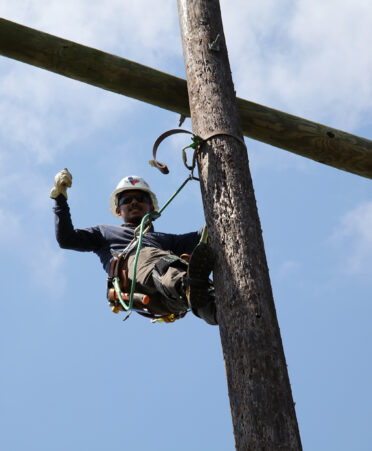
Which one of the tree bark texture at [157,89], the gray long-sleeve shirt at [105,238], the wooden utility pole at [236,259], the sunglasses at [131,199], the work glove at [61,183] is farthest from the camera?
the sunglasses at [131,199]

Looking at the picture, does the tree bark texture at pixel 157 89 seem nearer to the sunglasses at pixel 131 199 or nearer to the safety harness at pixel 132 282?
the safety harness at pixel 132 282

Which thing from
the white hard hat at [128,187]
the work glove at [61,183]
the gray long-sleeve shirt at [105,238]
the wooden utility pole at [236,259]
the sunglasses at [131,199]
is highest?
the white hard hat at [128,187]

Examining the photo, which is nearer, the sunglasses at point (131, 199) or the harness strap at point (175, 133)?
the harness strap at point (175, 133)

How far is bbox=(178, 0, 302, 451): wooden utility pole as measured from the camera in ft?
9.89

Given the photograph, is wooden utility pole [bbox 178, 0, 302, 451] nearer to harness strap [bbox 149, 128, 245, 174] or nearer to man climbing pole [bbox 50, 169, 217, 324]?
harness strap [bbox 149, 128, 245, 174]

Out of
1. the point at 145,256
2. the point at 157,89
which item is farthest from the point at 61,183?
the point at 157,89

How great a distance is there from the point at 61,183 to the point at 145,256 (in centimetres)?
86

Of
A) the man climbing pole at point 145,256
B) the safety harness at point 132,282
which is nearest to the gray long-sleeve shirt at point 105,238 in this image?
the man climbing pole at point 145,256

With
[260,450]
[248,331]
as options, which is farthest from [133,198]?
[260,450]

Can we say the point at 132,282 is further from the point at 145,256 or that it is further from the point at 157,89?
the point at 157,89

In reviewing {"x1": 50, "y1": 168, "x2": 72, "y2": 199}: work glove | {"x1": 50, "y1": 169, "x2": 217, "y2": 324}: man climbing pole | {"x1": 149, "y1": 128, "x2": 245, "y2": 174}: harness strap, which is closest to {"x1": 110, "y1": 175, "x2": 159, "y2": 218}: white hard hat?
{"x1": 50, "y1": 169, "x2": 217, "y2": 324}: man climbing pole

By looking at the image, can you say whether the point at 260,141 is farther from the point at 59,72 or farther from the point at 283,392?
the point at 283,392

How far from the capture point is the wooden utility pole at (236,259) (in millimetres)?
3014

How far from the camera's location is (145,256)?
191 inches
